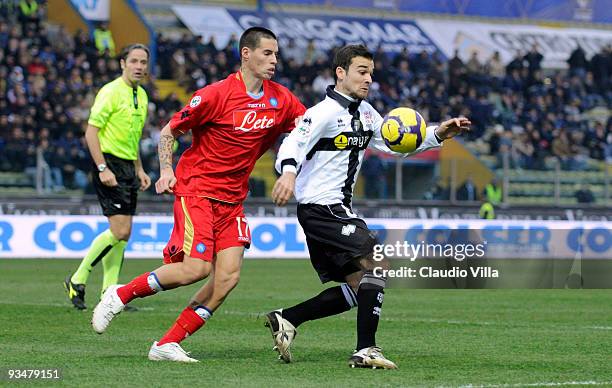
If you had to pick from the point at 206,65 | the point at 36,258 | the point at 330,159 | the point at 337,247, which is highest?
the point at 206,65

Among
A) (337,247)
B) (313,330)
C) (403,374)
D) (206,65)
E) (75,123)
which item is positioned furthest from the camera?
(206,65)

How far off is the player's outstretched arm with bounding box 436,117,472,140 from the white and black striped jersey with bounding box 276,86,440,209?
113mm

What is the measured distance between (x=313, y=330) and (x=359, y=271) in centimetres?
248

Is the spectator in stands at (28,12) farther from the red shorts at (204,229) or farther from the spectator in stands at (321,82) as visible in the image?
the red shorts at (204,229)

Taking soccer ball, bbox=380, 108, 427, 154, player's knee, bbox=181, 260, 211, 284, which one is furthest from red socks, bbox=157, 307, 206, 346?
soccer ball, bbox=380, 108, 427, 154

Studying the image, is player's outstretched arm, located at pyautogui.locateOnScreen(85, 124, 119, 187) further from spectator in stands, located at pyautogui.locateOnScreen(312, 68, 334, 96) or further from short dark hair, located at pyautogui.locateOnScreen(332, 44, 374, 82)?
spectator in stands, located at pyautogui.locateOnScreen(312, 68, 334, 96)

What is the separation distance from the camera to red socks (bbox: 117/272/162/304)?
819 cm

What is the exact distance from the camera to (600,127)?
106 ft

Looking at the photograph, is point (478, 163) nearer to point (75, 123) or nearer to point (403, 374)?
point (75, 123)

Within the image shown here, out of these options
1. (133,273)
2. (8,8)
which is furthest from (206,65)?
(133,273)

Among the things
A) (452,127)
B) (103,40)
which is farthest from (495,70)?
(452,127)

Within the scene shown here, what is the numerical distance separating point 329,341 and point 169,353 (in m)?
1.92

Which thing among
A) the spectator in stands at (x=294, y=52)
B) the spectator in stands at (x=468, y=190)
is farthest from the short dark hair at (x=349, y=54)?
the spectator in stands at (x=294, y=52)

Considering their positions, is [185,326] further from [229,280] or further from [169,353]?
[229,280]
